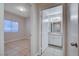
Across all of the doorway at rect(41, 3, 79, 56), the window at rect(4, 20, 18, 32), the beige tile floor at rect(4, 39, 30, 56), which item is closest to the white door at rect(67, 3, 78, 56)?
the doorway at rect(41, 3, 79, 56)

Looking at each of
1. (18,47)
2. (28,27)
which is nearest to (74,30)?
(28,27)

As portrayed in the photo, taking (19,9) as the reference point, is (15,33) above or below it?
below

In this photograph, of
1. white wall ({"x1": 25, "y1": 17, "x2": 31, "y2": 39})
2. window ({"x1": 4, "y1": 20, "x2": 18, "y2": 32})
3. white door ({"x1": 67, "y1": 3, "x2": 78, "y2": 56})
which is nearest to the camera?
white door ({"x1": 67, "y1": 3, "x2": 78, "y2": 56})

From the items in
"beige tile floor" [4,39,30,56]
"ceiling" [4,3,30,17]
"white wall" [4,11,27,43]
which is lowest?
"beige tile floor" [4,39,30,56]

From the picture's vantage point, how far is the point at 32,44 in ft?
4.22

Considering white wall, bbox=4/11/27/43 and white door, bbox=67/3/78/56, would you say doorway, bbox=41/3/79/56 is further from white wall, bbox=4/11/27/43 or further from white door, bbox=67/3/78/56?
white wall, bbox=4/11/27/43

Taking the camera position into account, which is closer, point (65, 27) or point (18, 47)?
point (18, 47)

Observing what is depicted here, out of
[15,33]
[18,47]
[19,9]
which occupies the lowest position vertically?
[18,47]

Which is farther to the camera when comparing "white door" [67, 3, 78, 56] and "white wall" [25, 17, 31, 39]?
"white wall" [25, 17, 31, 39]

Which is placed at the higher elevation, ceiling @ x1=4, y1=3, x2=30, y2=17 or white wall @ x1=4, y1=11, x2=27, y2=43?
ceiling @ x1=4, y1=3, x2=30, y2=17

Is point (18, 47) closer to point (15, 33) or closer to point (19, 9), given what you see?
point (15, 33)

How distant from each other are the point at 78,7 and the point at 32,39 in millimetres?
782

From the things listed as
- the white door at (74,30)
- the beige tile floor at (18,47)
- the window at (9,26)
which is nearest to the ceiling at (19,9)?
the window at (9,26)

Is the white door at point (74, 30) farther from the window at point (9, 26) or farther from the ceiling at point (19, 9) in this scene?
the window at point (9, 26)
